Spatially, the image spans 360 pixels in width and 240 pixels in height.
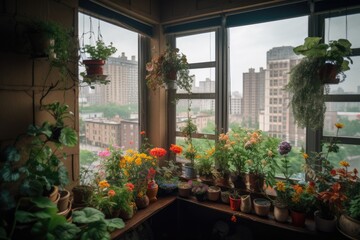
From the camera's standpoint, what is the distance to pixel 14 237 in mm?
1296

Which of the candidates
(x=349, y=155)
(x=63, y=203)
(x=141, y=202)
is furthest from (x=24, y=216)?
(x=349, y=155)

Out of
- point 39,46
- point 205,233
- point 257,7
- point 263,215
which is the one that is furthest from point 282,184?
point 39,46

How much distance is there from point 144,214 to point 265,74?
1.72 m

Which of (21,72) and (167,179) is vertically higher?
(21,72)

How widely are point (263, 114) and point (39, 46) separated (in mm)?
1977

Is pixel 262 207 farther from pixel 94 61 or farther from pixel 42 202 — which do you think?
pixel 94 61

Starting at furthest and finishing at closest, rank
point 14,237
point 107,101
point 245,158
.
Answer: point 107,101 < point 245,158 < point 14,237

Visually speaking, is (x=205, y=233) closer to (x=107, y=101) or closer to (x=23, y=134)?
(x=107, y=101)

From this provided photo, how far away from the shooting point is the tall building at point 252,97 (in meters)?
2.46

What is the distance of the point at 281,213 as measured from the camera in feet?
6.43

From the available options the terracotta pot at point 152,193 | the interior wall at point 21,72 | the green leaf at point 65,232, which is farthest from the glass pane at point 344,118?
the interior wall at point 21,72

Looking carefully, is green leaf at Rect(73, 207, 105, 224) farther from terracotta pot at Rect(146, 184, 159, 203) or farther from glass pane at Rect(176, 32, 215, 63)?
glass pane at Rect(176, 32, 215, 63)

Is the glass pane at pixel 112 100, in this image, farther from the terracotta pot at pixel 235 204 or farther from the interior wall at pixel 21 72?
the terracotta pot at pixel 235 204

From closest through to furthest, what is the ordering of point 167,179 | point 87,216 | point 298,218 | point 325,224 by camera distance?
point 87,216 < point 325,224 < point 298,218 < point 167,179
